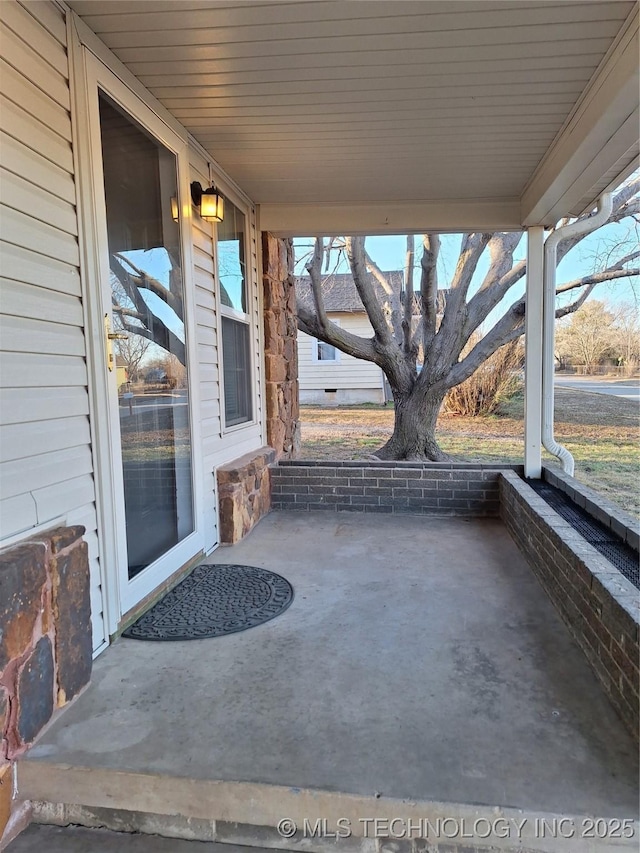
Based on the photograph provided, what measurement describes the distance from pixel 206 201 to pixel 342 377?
423 inches

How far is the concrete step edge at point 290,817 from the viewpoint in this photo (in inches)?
50.4

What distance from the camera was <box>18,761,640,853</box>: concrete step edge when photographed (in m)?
1.28

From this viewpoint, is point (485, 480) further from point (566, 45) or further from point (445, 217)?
point (566, 45)

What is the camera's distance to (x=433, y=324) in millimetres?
6598

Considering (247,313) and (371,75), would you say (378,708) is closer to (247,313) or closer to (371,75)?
(371,75)

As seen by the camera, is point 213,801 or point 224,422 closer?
point 213,801

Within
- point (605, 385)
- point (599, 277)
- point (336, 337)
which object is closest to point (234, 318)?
point (336, 337)

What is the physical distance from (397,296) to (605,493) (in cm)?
391

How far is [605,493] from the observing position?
15.6ft

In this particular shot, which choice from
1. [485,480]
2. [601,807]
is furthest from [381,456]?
[601,807]

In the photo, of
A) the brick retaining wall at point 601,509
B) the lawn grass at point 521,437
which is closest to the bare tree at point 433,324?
the lawn grass at point 521,437

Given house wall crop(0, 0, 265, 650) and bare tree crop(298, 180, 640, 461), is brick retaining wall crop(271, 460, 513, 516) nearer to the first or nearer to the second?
house wall crop(0, 0, 265, 650)

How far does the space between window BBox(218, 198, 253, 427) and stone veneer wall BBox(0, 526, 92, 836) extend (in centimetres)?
191

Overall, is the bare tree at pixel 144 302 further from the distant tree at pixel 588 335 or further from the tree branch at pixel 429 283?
the distant tree at pixel 588 335
